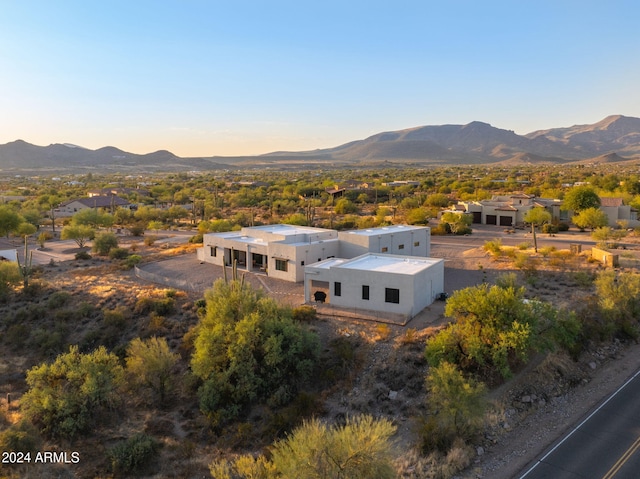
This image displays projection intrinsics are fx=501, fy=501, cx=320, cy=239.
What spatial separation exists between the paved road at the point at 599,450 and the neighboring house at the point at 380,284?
1029 centimetres

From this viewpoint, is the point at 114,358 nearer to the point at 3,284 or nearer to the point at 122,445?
the point at 122,445

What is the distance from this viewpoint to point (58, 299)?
34938 millimetres

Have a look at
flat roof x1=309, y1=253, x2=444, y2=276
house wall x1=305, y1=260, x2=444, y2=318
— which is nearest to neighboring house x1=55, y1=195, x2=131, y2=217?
flat roof x1=309, y1=253, x2=444, y2=276

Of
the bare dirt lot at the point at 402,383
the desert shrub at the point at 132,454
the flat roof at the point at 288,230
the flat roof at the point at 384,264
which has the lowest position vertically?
the desert shrub at the point at 132,454

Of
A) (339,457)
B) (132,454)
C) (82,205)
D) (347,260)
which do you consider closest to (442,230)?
(347,260)

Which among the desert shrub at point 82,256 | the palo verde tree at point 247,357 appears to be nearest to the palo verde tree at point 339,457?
the palo verde tree at point 247,357

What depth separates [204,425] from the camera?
21.6 m

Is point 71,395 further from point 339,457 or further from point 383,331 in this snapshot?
point 383,331

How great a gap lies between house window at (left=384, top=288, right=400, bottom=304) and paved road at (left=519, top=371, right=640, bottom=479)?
1084cm

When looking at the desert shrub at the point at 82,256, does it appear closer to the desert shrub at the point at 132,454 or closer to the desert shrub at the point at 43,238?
the desert shrub at the point at 43,238

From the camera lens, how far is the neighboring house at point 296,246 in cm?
3583

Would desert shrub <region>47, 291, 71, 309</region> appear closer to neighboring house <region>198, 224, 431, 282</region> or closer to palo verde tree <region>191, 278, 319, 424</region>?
neighboring house <region>198, 224, 431, 282</region>

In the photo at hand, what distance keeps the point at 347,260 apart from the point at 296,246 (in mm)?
4256

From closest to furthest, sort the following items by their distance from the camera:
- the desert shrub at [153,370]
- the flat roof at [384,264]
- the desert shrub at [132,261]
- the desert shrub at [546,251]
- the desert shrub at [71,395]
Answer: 1. the desert shrub at [71,395]
2. the desert shrub at [153,370]
3. the flat roof at [384,264]
4. the desert shrub at [546,251]
5. the desert shrub at [132,261]
